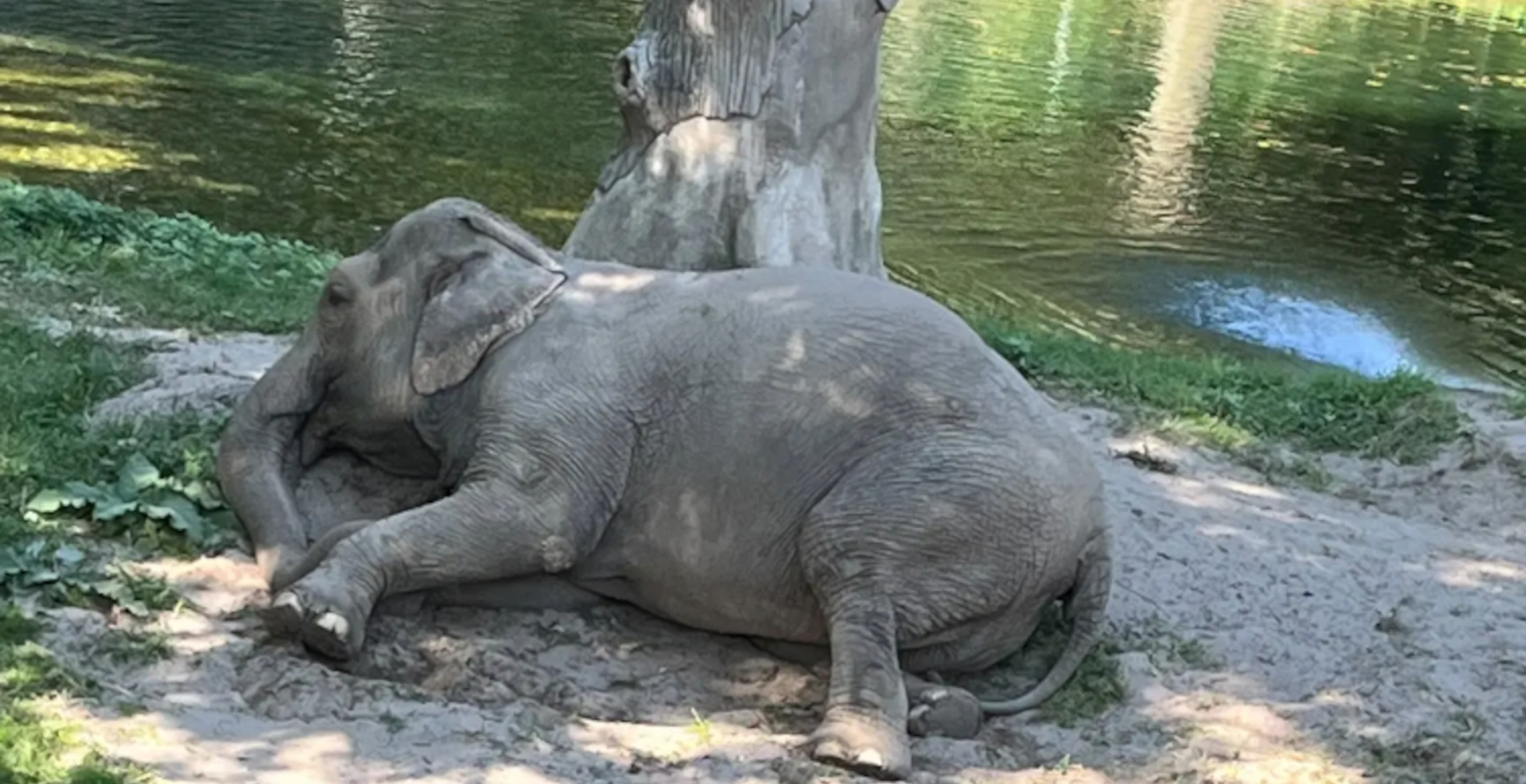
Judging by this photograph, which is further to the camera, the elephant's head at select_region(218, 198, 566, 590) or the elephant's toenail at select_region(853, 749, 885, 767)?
the elephant's head at select_region(218, 198, 566, 590)

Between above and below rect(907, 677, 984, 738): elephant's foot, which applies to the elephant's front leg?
above

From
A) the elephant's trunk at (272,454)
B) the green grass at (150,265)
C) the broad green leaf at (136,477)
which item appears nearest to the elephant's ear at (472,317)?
the elephant's trunk at (272,454)

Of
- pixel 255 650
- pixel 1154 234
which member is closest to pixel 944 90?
pixel 1154 234

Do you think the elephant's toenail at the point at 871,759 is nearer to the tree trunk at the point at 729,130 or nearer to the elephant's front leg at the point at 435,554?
the elephant's front leg at the point at 435,554

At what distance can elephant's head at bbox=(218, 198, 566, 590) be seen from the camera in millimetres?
5531

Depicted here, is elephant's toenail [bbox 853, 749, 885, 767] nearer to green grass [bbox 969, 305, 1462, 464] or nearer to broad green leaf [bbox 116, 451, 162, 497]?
broad green leaf [bbox 116, 451, 162, 497]

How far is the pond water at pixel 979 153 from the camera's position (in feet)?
48.7

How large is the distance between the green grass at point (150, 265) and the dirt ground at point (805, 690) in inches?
78.1

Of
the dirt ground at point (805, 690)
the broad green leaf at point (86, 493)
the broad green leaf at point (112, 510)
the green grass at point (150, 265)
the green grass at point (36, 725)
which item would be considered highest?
the green grass at point (36, 725)

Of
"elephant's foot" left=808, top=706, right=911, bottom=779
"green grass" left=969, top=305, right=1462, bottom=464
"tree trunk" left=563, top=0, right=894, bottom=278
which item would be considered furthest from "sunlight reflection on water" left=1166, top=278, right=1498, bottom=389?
"elephant's foot" left=808, top=706, right=911, bottom=779

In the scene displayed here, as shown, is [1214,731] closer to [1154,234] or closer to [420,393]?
[420,393]

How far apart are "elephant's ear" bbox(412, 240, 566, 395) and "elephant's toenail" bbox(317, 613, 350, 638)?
0.93 meters

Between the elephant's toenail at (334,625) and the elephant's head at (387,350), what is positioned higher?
the elephant's head at (387,350)

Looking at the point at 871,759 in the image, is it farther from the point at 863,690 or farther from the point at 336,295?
the point at 336,295
